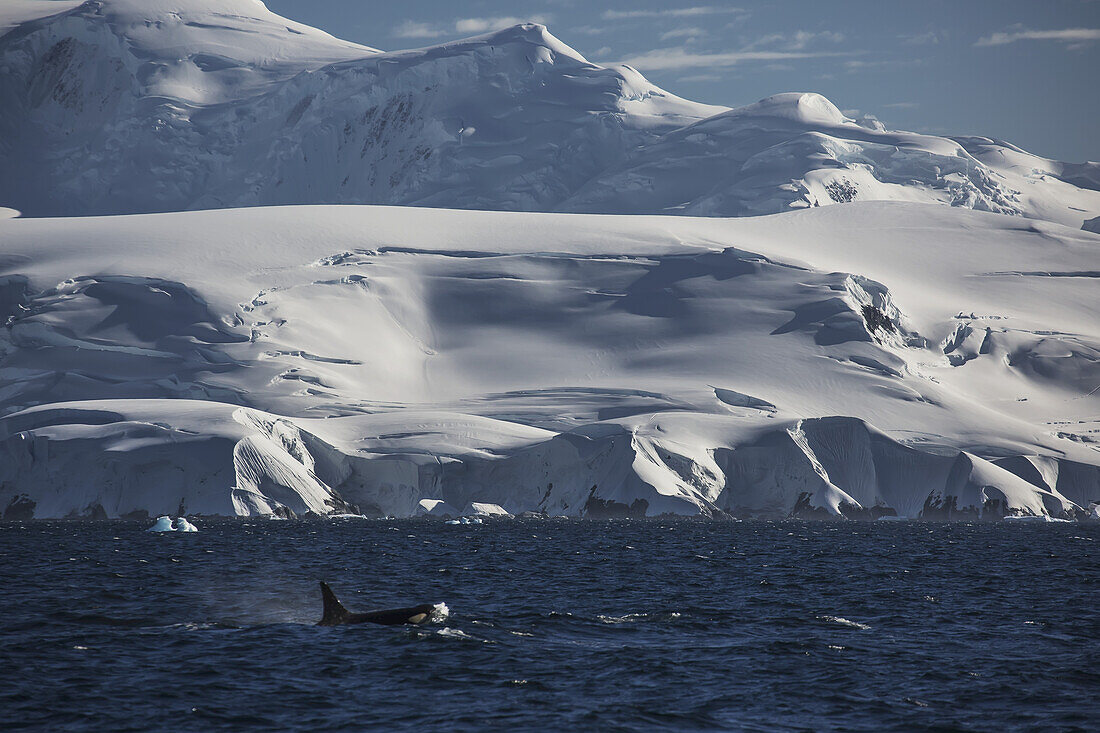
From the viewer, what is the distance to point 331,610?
1108 inches

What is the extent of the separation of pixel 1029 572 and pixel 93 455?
62.5 metres

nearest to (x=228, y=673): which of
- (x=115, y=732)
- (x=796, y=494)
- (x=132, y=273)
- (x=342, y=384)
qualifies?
(x=115, y=732)

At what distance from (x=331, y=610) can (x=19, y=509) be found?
65.2 meters

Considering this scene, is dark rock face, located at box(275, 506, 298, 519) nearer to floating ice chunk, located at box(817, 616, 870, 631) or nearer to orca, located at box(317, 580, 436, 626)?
orca, located at box(317, 580, 436, 626)

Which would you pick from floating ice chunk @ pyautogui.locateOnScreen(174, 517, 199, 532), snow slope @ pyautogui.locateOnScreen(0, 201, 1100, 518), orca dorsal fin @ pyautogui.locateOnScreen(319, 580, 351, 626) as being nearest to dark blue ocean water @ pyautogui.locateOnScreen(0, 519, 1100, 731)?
orca dorsal fin @ pyautogui.locateOnScreen(319, 580, 351, 626)

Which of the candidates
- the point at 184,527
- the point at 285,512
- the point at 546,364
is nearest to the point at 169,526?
the point at 184,527

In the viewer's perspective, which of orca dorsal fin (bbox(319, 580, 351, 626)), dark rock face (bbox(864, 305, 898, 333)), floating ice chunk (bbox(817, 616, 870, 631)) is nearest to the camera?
orca dorsal fin (bbox(319, 580, 351, 626))

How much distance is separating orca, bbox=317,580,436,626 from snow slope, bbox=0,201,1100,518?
55030 mm

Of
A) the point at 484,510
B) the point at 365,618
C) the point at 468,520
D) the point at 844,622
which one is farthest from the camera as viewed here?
the point at 468,520

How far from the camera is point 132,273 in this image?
118125 millimetres

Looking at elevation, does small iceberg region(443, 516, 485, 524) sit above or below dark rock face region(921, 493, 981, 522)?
below

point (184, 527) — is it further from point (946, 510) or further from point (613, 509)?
point (946, 510)

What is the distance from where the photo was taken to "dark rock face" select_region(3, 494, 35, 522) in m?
85.0

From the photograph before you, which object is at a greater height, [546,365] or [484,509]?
[546,365]
